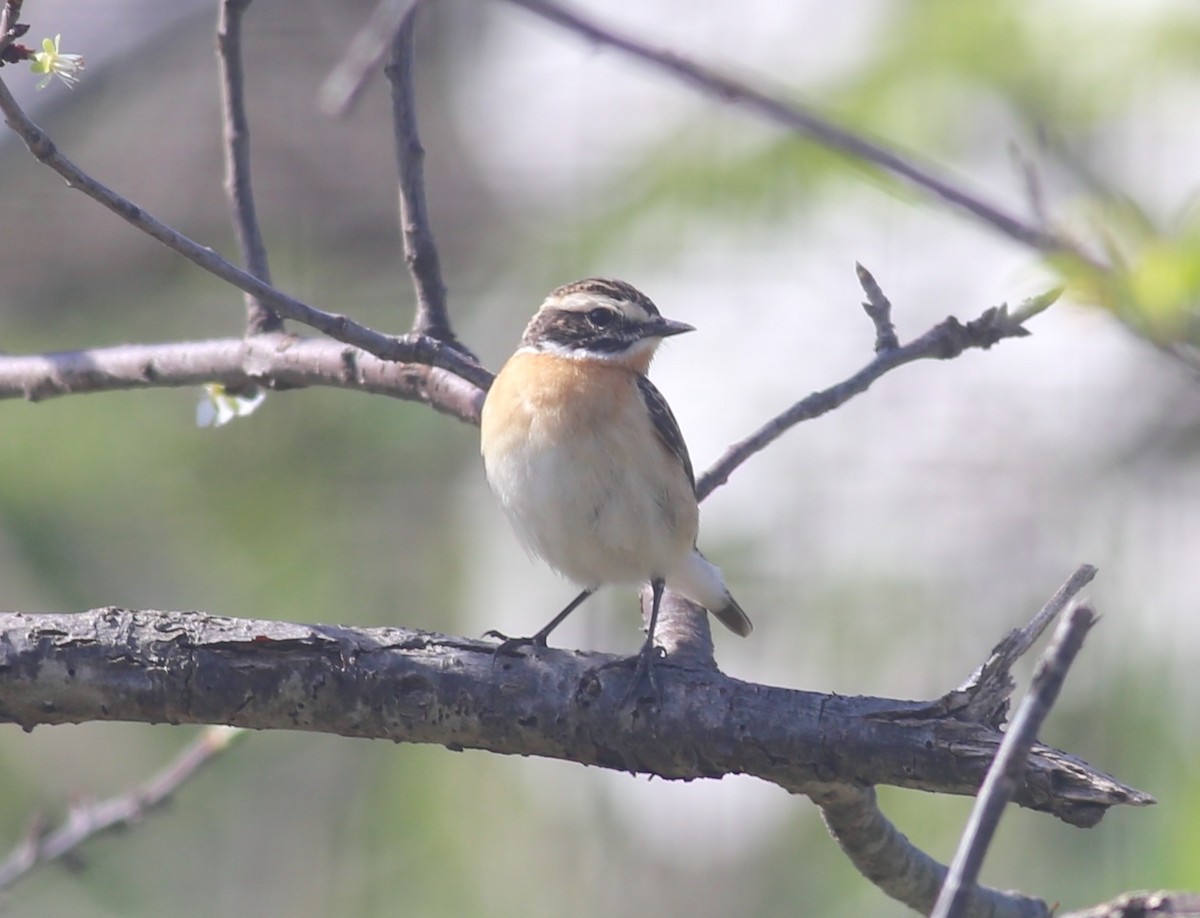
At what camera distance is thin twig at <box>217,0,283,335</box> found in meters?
4.37

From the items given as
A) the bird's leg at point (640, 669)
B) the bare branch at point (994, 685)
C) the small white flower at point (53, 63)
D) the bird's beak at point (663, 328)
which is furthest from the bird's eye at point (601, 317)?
the bare branch at point (994, 685)

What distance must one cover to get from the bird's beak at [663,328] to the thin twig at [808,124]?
3.50 m

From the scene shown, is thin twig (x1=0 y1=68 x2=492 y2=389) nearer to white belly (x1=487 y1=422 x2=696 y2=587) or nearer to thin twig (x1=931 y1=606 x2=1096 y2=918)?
white belly (x1=487 y1=422 x2=696 y2=587)

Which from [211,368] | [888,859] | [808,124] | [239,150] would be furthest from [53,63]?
[888,859]

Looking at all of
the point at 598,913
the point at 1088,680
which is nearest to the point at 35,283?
the point at 598,913

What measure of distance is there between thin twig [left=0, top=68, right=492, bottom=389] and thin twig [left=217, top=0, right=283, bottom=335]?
92 centimetres

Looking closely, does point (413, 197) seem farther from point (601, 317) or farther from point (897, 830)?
point (897, 830)

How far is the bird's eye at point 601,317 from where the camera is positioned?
5324 millimetres

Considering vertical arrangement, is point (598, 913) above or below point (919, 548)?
below

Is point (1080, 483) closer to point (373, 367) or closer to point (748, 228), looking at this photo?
point (748, 228)

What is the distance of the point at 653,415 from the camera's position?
4918 millimetres

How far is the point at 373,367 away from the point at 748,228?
18.0 feet

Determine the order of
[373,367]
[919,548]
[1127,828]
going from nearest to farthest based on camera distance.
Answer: [373,367]
[1127,828]
[919,548]

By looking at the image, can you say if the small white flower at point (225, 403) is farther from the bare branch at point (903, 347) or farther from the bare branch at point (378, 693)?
the bare branch at point (903, 347)
